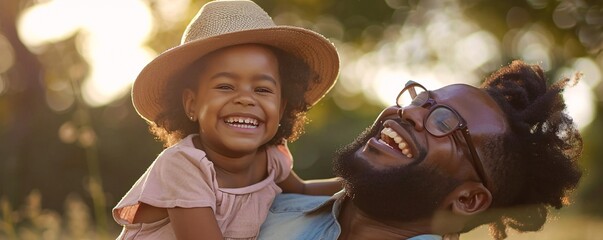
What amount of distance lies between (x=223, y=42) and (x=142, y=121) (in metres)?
13.4

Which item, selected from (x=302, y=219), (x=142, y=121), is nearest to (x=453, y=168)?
(x=302, y=219)

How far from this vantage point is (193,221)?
412cm

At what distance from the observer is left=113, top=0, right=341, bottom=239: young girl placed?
4.21 meters

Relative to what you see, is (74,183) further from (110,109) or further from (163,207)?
(163,207)

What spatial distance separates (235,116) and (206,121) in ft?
0.44

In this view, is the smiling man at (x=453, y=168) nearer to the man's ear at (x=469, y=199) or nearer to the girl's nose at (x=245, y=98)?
the man's ear at (x=469, y=199)

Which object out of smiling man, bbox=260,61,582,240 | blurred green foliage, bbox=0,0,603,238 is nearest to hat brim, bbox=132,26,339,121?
smiling man, bbox=260,61,582,240

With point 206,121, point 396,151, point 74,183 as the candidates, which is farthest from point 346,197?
point 74,183

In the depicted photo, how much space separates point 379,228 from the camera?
4.52 meters

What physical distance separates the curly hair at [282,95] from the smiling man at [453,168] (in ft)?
1.62

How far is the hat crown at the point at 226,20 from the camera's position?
4508 mm

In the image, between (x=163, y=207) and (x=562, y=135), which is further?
(x=562, y=135)

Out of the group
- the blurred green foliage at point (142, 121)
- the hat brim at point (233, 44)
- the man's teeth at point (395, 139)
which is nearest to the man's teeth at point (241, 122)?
the hat brim at point (233, 44)

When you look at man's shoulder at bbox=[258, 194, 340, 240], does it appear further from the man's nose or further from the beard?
the man's nose
